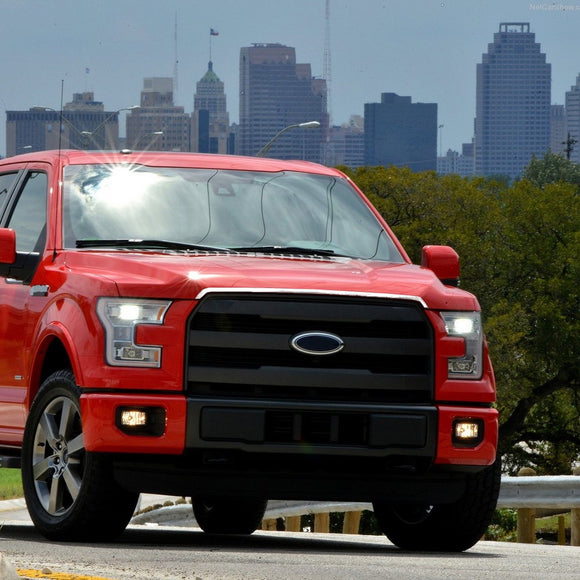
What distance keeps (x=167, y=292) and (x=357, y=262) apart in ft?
4.37

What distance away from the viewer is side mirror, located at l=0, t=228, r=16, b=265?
340 inches

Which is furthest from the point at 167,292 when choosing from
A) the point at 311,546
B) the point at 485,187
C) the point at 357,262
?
the point at 485,187

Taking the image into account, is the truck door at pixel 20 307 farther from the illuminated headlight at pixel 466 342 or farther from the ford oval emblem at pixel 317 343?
the illuminated headlight at pixel 466 342

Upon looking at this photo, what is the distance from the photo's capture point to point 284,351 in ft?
25.3

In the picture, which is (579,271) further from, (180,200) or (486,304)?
(180,200)

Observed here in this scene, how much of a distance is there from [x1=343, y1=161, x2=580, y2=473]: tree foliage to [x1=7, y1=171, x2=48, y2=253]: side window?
1462 inches

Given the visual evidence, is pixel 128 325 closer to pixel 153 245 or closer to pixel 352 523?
pixel 153 245

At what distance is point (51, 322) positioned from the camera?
8227 millimetres

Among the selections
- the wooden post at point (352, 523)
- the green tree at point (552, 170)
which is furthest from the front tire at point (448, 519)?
the green tree at point (552, 170)

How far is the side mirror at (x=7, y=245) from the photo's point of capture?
340 inches

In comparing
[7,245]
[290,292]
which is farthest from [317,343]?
[7,245]

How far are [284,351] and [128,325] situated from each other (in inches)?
28.6

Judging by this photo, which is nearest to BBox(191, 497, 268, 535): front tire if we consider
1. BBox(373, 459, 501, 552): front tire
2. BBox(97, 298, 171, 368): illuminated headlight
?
BBox(373, 459, 501, 552): front tire

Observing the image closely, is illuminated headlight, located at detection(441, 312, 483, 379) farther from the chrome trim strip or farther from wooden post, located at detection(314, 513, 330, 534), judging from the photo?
wooden post, located at detection(314, 513, 330, 534)
